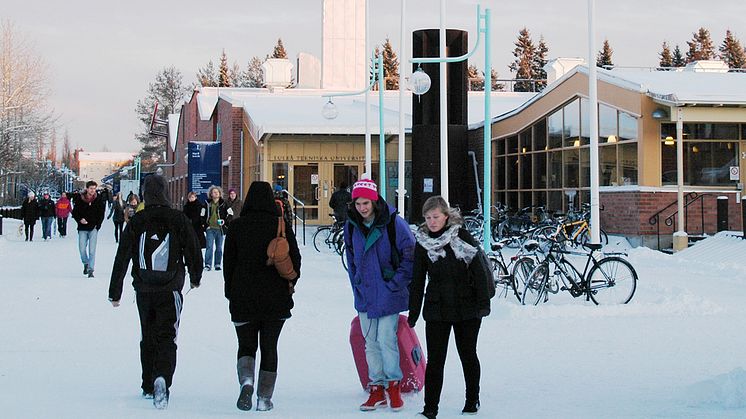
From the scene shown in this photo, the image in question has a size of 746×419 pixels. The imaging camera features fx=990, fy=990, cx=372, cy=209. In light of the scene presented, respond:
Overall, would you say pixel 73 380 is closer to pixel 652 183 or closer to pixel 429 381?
pixel 429 381

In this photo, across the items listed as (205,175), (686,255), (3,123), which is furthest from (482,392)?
(3,123)

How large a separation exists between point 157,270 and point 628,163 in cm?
1774

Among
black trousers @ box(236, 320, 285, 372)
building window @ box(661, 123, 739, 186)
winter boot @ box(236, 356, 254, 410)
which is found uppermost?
building window @ box(661, 123, 739, 186)

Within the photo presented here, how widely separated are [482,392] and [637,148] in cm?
1612

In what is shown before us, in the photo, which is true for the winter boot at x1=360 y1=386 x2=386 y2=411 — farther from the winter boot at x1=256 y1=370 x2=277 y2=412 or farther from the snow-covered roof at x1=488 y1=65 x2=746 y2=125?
the snow-covered roof at x1=488 y1=65 x2=746 y2=125

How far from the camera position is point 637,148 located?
22.6 meters

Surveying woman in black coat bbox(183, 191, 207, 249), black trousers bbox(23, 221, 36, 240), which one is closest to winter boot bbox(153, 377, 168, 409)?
woman in black coat bbox(183, 191, 207, 249)

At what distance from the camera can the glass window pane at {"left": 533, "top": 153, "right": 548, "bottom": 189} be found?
27.9 meters

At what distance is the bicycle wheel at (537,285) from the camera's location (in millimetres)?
12969

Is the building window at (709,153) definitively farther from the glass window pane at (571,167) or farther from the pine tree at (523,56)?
the pine tree at (523,56)

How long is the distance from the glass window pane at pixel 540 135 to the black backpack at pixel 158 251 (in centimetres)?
2151

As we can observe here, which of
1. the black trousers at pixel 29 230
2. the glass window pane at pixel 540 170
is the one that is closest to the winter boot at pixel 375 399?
the glass window pane at pixel 540 170

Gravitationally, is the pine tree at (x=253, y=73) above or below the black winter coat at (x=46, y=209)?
above

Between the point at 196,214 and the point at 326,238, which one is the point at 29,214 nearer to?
the point at 326,238
